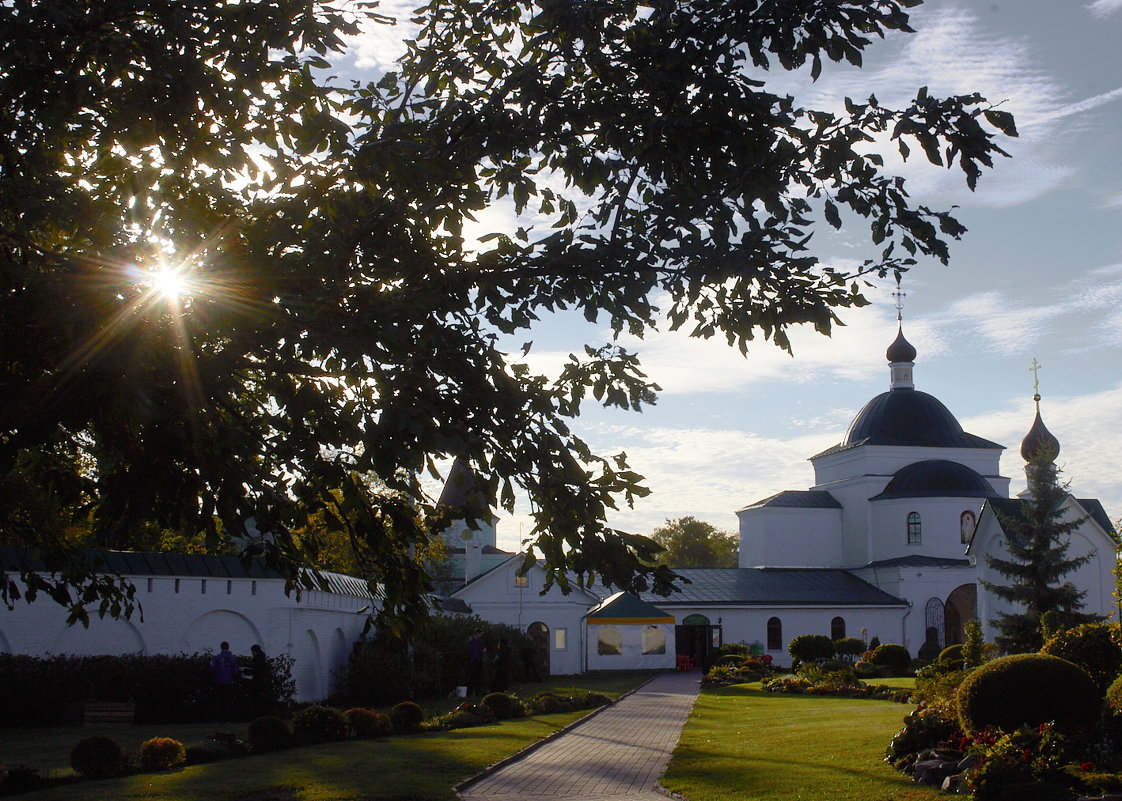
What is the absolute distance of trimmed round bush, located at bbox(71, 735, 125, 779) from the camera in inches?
475

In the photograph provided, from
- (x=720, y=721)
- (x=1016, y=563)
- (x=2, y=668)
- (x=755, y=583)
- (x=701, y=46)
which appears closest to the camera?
(x=701, y=46)

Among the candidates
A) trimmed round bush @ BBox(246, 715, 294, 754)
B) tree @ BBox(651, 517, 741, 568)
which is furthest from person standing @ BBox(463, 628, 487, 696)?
tree @ BBox(651, 517, 741, 568)

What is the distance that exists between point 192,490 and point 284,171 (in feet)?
7.07

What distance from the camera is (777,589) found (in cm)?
5388

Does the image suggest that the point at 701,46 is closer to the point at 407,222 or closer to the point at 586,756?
the point at 407,222

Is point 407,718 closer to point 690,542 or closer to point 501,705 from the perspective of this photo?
point 501,705

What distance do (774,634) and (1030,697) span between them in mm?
40831

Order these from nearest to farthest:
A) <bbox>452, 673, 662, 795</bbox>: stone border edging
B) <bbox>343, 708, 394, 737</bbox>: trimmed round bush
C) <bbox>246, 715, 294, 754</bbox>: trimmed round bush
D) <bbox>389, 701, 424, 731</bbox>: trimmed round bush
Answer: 1. <bbox>452, 673, 662, 795</bbox>: stone border edging
2. <bbox>246, 715, 294, 754</bbox>: trimmed round bush
3. <bbox>343, 708, 394, 737</bbox>: trimmed round bush
4. <bbox>389, 701, 424, 731</bbox>: trimmed round bush

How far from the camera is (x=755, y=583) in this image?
179 ft

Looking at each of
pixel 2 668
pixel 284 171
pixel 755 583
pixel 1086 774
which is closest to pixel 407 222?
pixel 284 171

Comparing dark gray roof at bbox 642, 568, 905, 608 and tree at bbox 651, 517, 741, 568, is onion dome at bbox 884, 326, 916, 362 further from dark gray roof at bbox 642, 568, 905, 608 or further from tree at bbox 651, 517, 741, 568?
tree at bbox 651, 517, 741, 568

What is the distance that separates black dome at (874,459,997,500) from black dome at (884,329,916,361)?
7067 millimetres

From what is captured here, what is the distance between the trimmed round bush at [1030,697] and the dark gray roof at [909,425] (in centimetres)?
4804

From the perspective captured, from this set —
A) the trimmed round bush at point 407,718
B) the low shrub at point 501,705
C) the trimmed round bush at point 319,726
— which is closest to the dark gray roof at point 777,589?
the low shrub at point 501,705
